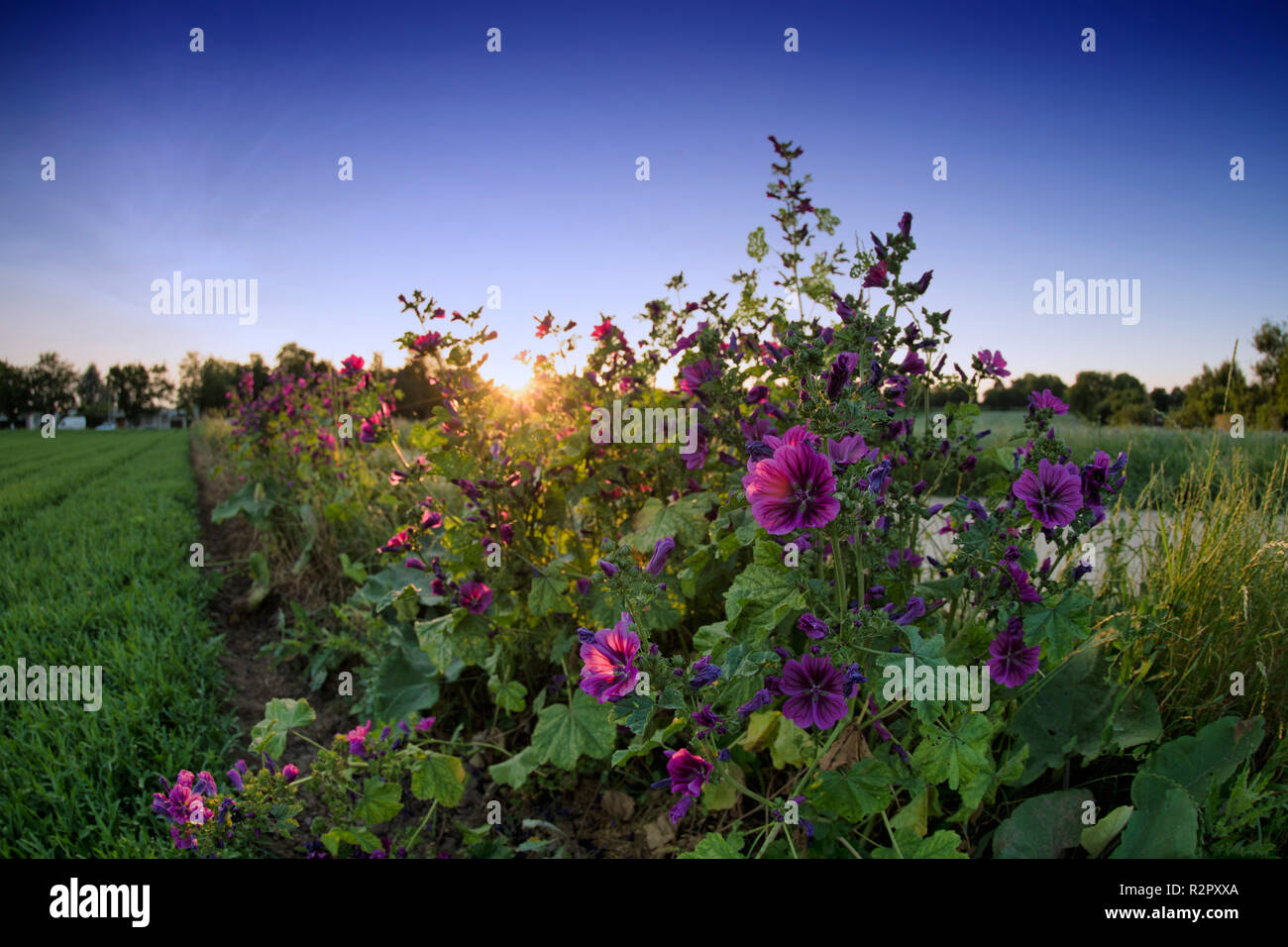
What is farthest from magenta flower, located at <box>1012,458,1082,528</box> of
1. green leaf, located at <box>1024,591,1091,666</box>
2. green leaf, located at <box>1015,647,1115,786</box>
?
green leaf, located at <box>1015,647,1115,786</box>

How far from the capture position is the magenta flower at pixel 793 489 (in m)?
1.25

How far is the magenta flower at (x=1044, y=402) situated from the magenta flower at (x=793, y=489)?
2.53 ft

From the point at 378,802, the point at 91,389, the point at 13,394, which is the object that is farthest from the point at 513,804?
the point at 91,389

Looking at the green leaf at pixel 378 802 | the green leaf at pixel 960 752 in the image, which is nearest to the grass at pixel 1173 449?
the green leaf at pixel 960 752

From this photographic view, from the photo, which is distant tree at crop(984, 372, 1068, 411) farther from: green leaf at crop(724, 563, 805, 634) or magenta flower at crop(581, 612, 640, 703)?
magenta flower at crop(581, 612, 640, 703)

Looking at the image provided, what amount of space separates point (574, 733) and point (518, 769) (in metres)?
0.27

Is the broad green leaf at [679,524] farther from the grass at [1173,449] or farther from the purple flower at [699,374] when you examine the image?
the grass at [1173,449]

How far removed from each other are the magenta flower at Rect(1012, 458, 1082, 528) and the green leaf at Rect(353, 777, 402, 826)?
176cm

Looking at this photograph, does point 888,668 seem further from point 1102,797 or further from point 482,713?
point 482,713

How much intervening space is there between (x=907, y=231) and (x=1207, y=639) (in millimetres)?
1475

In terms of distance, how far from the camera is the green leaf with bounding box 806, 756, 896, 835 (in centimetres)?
152
